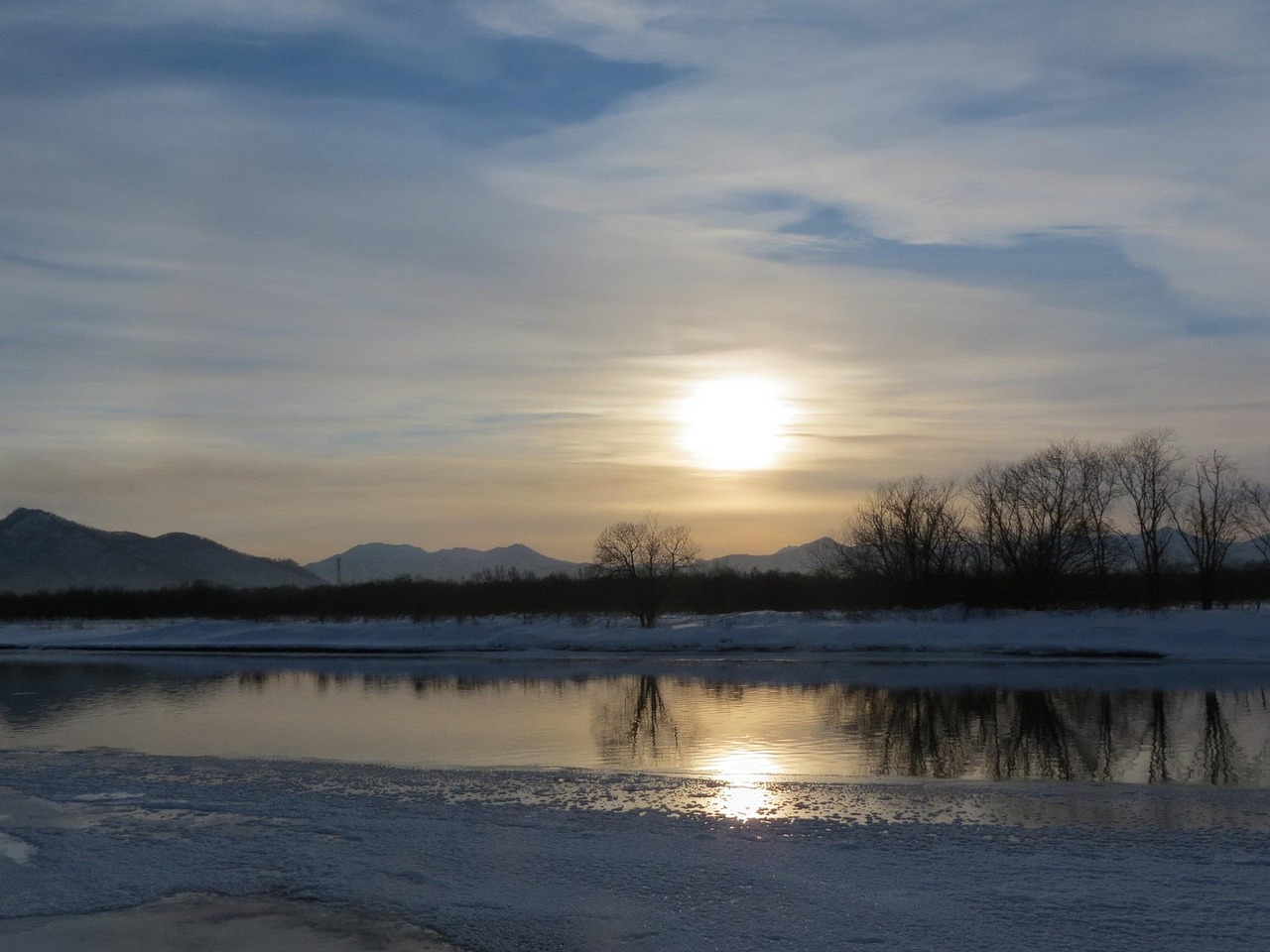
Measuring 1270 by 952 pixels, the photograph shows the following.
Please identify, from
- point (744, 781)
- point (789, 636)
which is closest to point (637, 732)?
point (744, 781)

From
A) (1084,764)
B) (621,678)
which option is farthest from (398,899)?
(621,678)

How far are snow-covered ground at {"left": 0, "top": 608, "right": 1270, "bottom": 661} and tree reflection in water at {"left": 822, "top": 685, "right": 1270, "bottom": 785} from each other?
11.9m

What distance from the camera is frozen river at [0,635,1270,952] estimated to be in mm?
9523

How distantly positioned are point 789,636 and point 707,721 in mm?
21061

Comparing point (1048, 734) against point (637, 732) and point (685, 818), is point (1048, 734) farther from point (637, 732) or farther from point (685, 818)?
point (685, 818)

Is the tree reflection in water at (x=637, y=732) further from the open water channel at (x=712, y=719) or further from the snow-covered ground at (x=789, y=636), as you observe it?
the snow-covered ground at (x=789, y=636)

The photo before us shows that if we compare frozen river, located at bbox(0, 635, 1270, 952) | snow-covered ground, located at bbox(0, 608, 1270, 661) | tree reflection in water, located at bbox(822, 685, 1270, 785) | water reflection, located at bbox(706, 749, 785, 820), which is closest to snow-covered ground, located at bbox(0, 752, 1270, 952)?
frozen river, located at bbox(0, 635, 1270, 952)

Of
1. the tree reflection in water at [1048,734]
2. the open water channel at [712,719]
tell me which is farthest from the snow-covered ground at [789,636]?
the tree reflection in water at [1048,734]

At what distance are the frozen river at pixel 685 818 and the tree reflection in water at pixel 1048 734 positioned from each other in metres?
0.10

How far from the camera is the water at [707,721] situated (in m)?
16.9

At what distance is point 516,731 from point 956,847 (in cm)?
1141

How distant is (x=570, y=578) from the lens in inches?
2940

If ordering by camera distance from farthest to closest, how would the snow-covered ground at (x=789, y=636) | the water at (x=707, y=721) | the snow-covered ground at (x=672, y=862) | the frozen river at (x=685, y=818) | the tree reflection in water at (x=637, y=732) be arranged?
the snow-covered ground at (x=789, y=636) → the tree reflection in water at (x=637, y=732) → the water at (x=707, y=721) → the frozen river at (x=685, y=818) → the snow-covered ground at (x=672, y=862)

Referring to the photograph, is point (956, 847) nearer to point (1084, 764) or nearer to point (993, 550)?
point (1084, 764)
